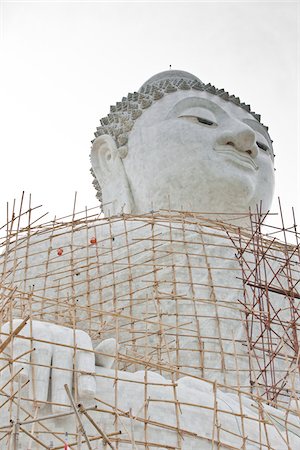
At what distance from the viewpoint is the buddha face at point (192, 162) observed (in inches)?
347

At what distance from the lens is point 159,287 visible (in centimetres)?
761

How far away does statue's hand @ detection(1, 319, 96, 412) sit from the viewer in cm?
543

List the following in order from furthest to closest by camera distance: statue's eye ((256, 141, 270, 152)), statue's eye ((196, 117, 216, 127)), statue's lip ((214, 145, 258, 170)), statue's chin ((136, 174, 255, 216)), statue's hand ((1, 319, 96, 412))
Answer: statue's eye ((256, 141, 270, 152)) < statue's eye ((196, 117, 216, 127)) < statue's lip ((214, 145, 258, 170)) < statue's chin ((136, 174, 255, 216)) < statue's hand ((1, 319, 96, 412))

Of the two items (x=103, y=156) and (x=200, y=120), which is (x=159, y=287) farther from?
(x=103, y=156)

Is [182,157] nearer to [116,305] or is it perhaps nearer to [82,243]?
[82,243]

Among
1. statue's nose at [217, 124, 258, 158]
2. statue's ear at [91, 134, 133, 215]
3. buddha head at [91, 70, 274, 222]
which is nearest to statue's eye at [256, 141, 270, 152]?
buddha head at [91, 70, 274, 222]

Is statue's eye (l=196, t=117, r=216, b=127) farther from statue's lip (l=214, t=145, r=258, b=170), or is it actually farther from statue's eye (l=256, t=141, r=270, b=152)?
statue's eye (l=256, t=141, r=270, b=152)

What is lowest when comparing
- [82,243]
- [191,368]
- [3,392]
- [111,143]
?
[3,392]

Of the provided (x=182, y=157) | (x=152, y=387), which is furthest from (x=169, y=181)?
(x=152, y=387)

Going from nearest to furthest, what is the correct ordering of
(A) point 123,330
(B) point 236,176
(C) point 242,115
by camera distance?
(A) point 123,330, (B) point 236,176, (C) point 242,115

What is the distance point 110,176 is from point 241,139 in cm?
135

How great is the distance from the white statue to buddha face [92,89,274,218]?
0.01 metres

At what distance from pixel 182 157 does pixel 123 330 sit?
2395mm

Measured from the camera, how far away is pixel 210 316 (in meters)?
7.32
